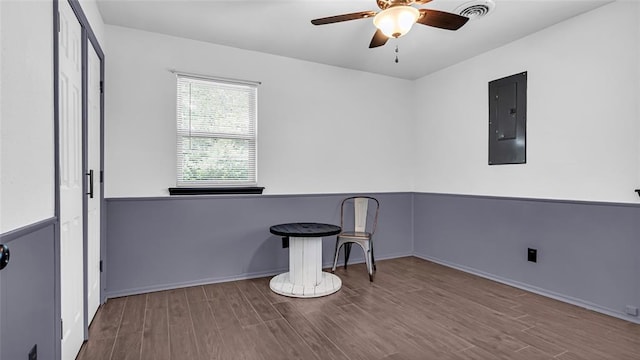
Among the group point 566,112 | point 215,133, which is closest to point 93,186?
point 215,133

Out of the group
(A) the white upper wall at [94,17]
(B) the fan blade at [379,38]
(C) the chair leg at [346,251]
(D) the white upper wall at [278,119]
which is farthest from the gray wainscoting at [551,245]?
(A) the white upper wall at [94,17]

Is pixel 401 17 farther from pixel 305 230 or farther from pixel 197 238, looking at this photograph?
pixel 197 238

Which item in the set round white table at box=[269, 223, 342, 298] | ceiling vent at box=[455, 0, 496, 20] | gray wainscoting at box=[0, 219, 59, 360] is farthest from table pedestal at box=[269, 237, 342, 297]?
ceiling vent at box=[455, 0, 496, 20]

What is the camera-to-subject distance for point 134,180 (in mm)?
3359

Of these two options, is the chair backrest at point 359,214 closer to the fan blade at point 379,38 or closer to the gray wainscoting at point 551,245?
the gray wainscoting at point 551,245

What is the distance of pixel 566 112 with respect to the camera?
3.21m

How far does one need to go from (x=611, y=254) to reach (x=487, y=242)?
118 centimetres

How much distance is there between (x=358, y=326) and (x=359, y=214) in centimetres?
191

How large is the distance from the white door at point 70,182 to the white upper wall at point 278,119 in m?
1.05

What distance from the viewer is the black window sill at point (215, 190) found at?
3502mm

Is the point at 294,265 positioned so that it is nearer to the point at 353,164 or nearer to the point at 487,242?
the point at 353,164

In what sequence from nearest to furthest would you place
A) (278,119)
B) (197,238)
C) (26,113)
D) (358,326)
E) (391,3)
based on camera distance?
(26,113), (391,3), (358,326), (197,238), (278,119)

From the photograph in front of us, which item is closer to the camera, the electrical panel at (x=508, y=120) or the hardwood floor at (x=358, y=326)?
the hardwood floor at (x=358, y=326)

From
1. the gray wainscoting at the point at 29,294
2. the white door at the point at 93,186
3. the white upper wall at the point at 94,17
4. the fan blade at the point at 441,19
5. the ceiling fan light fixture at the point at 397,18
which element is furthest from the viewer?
the white door at the point at 93,186
